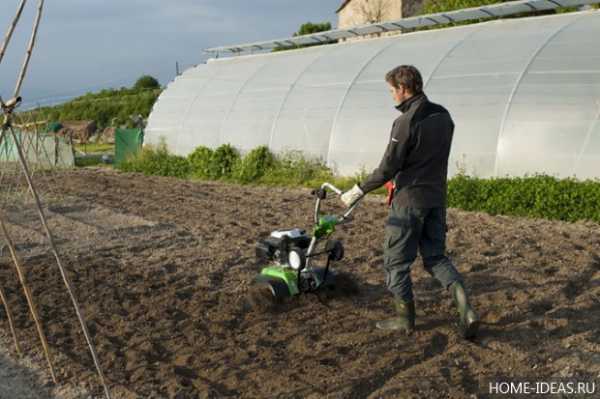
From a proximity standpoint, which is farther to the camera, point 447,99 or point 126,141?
point 126,141

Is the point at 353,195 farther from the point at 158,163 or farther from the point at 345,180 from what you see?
the point at 158,163

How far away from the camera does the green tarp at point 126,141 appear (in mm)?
19562

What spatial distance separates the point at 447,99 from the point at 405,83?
6848mm

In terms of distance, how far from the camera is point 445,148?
13.9 feet

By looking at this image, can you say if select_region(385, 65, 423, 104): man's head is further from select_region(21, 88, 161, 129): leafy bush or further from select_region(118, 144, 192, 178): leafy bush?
select_region(21, 88, 161, 129): leafy bush

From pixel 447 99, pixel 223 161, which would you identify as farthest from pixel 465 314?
pixel 223 161

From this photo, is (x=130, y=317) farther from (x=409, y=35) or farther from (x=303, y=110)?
(x=409, y=35)

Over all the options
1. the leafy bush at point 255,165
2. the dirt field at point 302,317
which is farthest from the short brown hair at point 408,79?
the leafy bush at point 255,165

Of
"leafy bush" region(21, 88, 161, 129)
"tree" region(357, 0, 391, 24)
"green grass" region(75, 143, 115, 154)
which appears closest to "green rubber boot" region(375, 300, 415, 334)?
"green grass" region(75, 143, 115, 154)

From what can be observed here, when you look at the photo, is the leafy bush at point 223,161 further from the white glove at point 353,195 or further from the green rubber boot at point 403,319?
the green rubber boot at point 403,319

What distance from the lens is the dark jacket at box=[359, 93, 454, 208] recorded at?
4.12 metres

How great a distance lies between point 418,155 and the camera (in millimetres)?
4168

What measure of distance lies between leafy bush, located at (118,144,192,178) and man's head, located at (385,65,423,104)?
11.2 meters

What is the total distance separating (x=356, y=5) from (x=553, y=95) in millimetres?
31497
